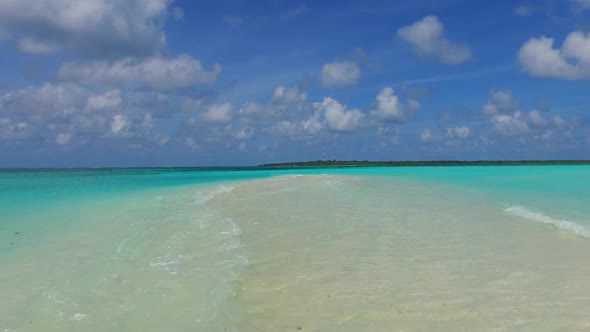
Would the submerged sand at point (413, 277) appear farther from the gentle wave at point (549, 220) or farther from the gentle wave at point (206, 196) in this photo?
the gentle wave at point (206, 196)

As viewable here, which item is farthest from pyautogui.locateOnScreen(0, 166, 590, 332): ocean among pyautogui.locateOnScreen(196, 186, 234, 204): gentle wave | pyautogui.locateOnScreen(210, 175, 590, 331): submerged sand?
pyautogui.locateOnScreen(196, 186, 234, 204): gentle wave

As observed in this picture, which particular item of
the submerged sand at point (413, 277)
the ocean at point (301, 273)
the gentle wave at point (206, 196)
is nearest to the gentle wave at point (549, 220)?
the ocean at point (301, 273)

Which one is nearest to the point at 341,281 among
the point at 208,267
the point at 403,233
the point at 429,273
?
the point at 429,273

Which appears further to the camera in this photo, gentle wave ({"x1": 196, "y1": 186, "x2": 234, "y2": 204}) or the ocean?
gentle wave ({"x1": 196, "y1": 186, "x2": 234, "y2": 204})

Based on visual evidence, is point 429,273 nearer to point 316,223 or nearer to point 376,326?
point 376,326

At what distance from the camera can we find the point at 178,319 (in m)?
4.40

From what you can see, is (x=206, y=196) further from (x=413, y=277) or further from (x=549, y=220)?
(x=413, y=277)

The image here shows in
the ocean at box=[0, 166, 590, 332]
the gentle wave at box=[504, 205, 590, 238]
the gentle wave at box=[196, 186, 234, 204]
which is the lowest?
the ocean at box=[0, 166, 590, 332]

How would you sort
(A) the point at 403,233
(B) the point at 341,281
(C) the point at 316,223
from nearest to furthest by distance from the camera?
(B) the point at 341,281, (A) the point at 403,233, (C) the point at 316,223

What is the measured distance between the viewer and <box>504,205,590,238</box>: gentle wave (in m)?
8.98

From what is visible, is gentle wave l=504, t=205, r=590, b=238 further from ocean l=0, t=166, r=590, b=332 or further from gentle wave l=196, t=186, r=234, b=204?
gentle wave l=196, t=186, r=234, b=204

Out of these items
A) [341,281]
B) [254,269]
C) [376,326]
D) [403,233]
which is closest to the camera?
[376,326]

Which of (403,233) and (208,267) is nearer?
(208,267)

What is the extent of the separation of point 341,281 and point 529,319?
216 centimetres
